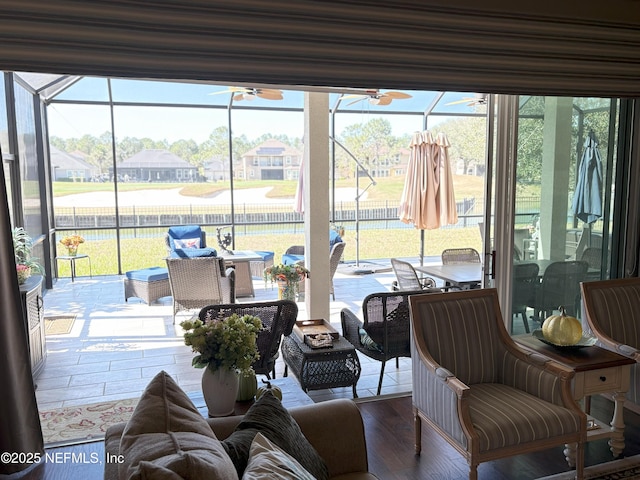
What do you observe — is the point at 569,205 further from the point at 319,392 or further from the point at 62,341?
the point at 62,341

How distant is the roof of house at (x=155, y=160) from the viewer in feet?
32.1

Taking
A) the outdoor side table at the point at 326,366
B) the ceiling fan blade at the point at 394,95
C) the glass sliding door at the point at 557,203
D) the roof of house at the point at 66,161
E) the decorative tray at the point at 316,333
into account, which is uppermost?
the ceiling fan blade at the point at 394,95

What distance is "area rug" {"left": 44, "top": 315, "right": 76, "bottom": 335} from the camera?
224 inches

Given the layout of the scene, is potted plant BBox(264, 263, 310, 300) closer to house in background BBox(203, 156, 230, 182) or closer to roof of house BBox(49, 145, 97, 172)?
house in background BBox(203, 156, 230, 182)

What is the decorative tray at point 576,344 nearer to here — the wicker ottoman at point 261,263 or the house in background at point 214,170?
the wicker ottoman at point 261,263

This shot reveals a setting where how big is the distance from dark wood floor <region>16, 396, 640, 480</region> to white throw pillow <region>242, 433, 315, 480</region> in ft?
4.64

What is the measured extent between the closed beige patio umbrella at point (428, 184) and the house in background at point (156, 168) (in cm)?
498

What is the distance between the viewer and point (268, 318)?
11.8 feet

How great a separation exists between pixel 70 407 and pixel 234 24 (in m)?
2.89

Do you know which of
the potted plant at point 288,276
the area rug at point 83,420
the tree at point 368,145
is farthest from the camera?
the tree at point 368,145

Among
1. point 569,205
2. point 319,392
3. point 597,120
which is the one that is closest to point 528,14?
point 597,120

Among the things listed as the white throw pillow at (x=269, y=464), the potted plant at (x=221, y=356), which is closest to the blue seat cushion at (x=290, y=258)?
the potted plant at (x=221, y=356)

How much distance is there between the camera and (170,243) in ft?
26.2

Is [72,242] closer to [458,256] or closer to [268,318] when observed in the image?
[268,318]
